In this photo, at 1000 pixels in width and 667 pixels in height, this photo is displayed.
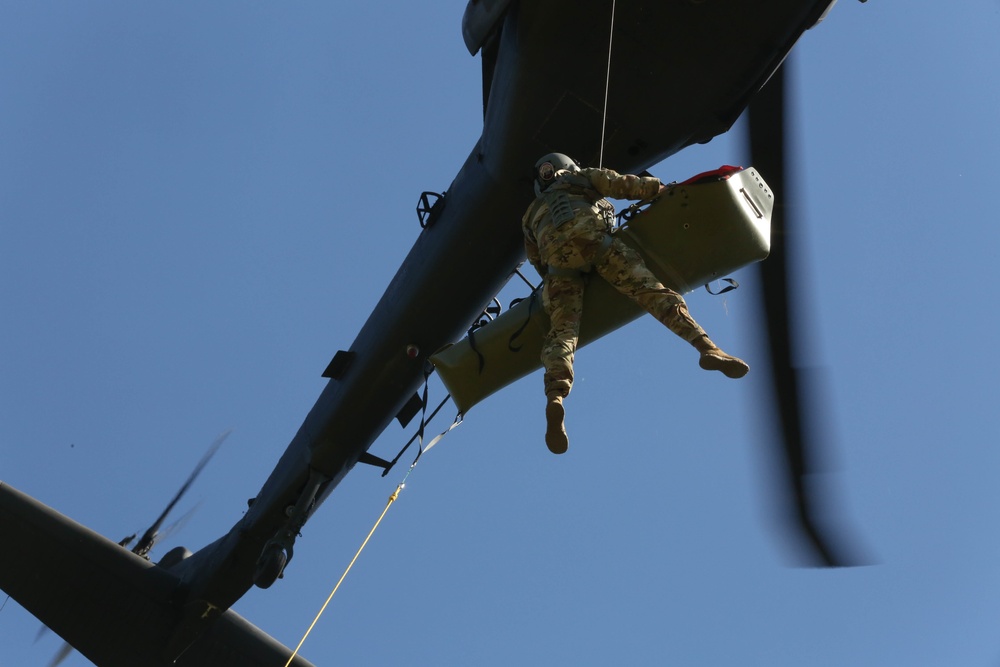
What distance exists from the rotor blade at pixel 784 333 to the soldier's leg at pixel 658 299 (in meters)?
0.62

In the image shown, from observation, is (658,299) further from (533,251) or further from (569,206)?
(533,251)

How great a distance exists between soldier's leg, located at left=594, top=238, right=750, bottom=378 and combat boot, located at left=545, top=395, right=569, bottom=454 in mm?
721

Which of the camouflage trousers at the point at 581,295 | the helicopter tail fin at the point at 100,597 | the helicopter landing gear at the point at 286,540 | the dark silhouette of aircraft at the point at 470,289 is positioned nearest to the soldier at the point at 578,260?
the camouflage trousers at the point at 581,295

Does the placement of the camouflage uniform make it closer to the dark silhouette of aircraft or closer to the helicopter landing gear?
the dark silhouette of aircraft

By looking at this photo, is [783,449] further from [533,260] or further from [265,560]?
[265,560]

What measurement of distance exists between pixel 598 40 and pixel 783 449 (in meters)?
2.83

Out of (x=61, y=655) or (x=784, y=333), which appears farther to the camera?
(x=61, y=655)

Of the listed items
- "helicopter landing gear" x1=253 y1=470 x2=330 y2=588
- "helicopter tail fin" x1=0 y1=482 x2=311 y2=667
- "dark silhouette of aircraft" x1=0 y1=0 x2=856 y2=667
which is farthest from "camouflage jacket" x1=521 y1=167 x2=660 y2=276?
"helicopter tail fin" x1=0 y1=482 x2=311 y2=667

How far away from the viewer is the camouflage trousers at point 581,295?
504 cm

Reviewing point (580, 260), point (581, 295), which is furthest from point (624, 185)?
point (581, 295)

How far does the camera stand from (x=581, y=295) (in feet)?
18.0

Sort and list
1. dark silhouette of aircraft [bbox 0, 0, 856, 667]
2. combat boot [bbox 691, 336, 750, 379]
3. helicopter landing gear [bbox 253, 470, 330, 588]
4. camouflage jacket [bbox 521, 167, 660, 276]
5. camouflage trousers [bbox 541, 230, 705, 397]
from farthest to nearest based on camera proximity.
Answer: helicopter landing gear [bbox 253, 470, 330, 588] < dark silhouette of aircraft [bbox 0, 0, 856, 667] < camouflage jacket [bbox 521, 167, 660, 276] < camouflage trousers [bbox 541, 230, 705, 397] < combat boot [bbox 691, 336, 750, 379]

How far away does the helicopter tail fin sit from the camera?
25.7 ft

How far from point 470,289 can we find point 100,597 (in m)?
4.11
